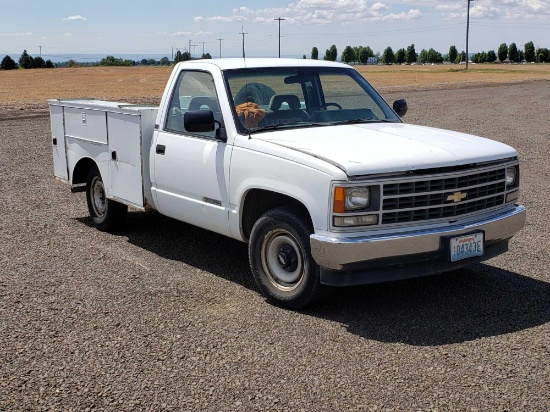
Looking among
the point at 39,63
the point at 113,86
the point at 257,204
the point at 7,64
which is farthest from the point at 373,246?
the point at 39,63

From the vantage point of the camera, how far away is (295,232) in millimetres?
5668

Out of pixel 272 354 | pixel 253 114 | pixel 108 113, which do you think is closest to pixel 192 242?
pixel 108 113

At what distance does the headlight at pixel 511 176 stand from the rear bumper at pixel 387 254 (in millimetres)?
646

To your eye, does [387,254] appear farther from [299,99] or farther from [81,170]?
[81,170]

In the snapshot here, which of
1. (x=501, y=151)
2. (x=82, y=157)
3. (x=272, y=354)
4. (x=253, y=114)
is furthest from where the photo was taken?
(x=82, y=157)

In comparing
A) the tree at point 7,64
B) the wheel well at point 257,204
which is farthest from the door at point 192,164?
the tree at point 7,64

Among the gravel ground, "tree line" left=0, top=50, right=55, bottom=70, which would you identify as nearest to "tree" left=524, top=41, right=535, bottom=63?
"tree line" left=0, top=50, right=55, bottom=70

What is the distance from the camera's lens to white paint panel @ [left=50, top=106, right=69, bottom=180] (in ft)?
29.1

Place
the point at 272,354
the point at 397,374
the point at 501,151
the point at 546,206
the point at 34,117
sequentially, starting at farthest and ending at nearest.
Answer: the point at 34,117
the point at 546,206
the point at 501,151
the point at 272,354
the point at 397,374

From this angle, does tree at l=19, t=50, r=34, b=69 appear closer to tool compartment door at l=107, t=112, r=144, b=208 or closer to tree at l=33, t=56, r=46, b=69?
tree at l=33, t=56, r=46, b=69

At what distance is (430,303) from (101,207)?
13.6 feet

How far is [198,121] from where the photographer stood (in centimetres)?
633

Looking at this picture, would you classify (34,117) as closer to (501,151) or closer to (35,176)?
(35,176)

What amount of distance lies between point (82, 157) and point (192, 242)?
1.63m
